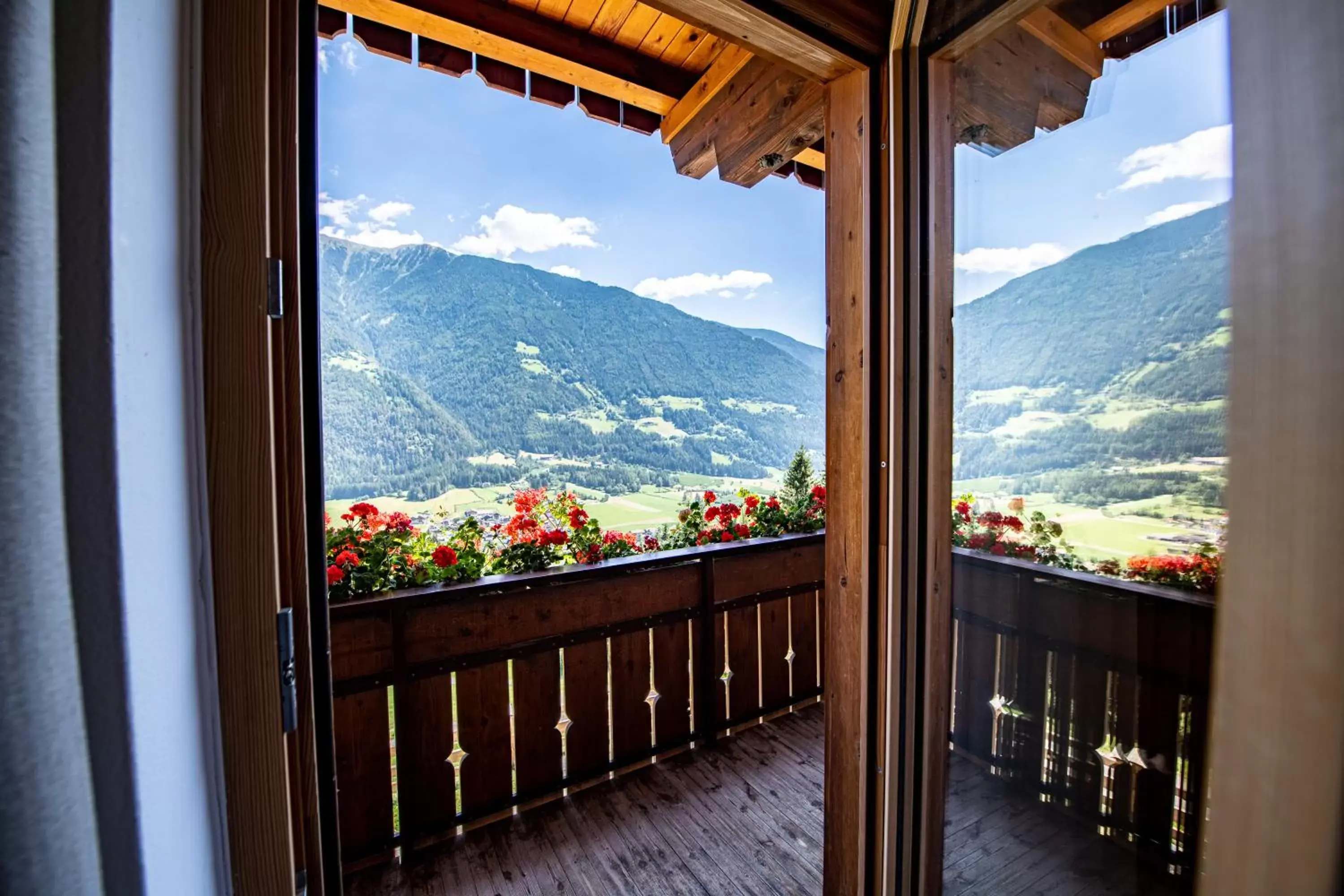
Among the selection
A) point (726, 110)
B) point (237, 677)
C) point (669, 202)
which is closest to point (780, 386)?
point (669, 202)

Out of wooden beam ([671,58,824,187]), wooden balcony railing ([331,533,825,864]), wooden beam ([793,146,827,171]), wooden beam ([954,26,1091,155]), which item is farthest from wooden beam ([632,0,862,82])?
wooden balcony railing ([331,533,825,864])

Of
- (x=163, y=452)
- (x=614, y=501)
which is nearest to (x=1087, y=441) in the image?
(x=163, y=452)

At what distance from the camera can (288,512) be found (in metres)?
0.74

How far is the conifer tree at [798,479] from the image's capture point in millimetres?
3113

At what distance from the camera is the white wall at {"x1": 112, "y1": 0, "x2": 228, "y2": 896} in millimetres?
376

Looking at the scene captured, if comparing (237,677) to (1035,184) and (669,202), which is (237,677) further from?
A: (669,202)

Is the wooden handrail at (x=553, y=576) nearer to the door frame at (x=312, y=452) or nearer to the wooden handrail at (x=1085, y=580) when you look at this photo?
the door frame at (x=312, y=452)

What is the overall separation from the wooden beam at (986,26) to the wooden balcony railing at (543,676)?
200 centimetres

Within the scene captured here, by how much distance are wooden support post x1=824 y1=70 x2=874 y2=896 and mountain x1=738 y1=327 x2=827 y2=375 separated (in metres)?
2.80

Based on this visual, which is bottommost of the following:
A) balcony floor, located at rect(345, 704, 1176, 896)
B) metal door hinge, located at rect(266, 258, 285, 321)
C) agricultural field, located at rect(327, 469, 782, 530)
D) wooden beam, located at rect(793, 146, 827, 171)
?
balcony floor, located at rect(345, 704, 1176, 896)

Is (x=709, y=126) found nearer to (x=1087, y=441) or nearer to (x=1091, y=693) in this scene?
(x=1087, y=441)

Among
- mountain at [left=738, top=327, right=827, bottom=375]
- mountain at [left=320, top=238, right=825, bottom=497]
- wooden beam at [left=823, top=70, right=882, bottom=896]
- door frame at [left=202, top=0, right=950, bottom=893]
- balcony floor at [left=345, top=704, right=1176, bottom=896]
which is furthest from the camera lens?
mountain at [left=738, top=327, right=827, bottom=375]

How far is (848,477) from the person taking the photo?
131 centimetres

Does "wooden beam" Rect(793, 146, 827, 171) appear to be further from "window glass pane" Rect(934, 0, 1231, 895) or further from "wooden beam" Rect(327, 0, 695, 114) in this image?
"window glass pane" Rect(934, 0, 1231, 895)
